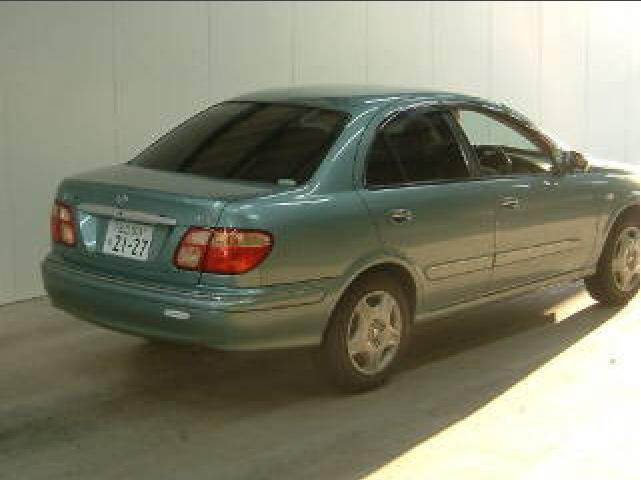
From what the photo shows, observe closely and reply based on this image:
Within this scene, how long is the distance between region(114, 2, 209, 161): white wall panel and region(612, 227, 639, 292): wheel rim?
10.8 ft

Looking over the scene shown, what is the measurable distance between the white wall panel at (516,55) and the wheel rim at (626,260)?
4.86 m

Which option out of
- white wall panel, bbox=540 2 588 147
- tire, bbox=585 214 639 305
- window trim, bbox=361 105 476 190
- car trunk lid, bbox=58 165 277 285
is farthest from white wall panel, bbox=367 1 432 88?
car trunk lid, bbox=58 165 277 285

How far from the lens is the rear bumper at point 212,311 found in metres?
4.75

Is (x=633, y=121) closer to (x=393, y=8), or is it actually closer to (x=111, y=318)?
(x=393, y=8)

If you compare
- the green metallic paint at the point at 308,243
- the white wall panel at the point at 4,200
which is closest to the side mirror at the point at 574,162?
the green metallic paint at the point at 308,243

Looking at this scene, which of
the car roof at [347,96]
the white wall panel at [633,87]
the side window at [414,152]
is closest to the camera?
the side window at [414,152]

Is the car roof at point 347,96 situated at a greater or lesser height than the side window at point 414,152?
greater

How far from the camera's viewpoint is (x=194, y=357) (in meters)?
5.98

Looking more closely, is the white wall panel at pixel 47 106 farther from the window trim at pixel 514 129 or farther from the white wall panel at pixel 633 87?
the white wall panel at pixel 633 87

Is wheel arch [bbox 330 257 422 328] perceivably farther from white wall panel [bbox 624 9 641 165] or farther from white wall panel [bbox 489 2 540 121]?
white wall panel [bbox 624 9 641 165]

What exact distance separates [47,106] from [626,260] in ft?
13.0

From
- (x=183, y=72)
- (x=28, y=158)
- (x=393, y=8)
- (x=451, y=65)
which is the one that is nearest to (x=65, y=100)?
(x=28, y=158)

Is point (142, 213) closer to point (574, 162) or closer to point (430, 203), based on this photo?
point (430, 203)

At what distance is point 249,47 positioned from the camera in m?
8.59
